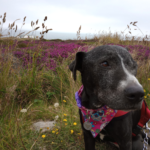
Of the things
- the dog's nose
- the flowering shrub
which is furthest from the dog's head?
the flowering shrub

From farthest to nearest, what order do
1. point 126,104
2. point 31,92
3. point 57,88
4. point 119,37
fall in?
1. point 119,37
2. point 57,88
3. point 31,92
4. point 126,104

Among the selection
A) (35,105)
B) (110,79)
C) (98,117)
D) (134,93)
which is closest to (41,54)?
(35,105)

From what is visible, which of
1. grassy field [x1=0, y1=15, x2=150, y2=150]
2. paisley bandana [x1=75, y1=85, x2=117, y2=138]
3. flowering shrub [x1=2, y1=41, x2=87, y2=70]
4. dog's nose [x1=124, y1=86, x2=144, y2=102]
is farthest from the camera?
flowering shrub [x1=2, y1=41, x2=87, y2=70]

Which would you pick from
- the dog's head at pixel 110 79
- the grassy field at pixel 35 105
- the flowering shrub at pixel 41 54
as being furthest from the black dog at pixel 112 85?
the flowering shrub at pixel 41 54

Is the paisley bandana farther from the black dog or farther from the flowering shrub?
the flowering shrub

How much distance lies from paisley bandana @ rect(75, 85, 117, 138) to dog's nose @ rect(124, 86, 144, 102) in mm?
480

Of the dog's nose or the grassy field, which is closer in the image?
the dog's nose

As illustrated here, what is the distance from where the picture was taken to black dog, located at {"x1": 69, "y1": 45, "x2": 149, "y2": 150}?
1.26 metres

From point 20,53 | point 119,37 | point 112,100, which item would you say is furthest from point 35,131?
point 119,37

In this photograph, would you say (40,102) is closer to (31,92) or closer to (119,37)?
(31,92)

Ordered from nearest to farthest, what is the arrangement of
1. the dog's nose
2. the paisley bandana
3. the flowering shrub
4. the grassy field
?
the dog's nose < the paisley bandana < the grassy field < the flowering shrub

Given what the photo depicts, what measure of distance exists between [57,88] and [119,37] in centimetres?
748

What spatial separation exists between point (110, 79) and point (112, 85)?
68 mm

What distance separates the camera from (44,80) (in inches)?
158
